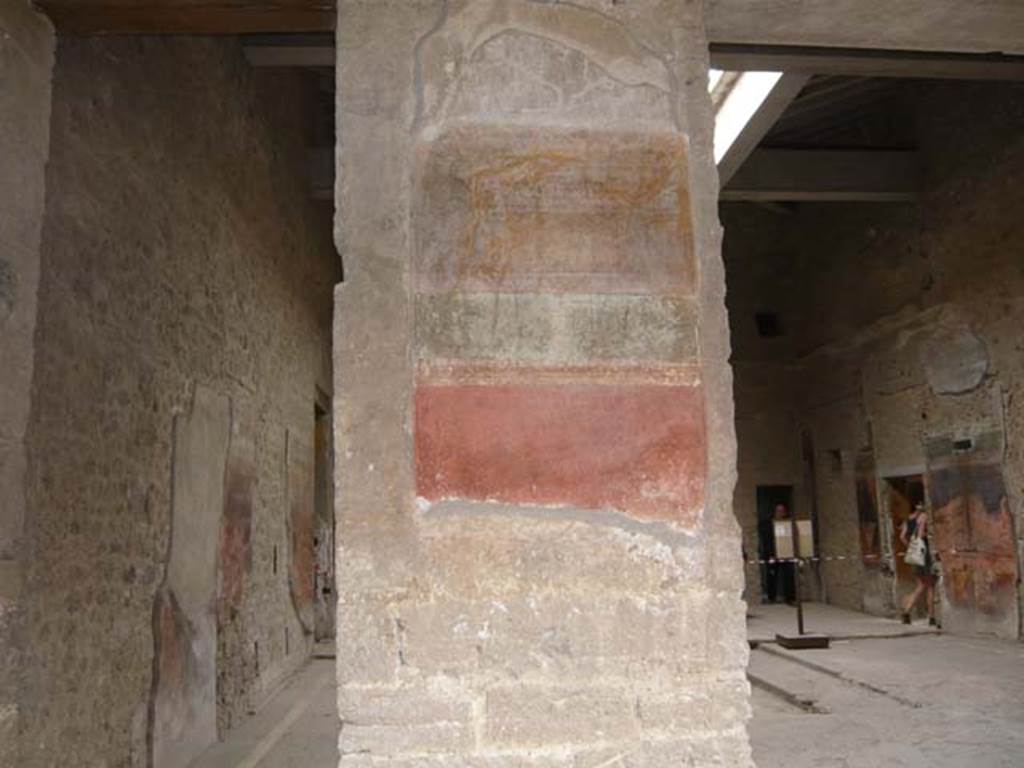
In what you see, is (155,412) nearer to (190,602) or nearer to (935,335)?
(190,602)

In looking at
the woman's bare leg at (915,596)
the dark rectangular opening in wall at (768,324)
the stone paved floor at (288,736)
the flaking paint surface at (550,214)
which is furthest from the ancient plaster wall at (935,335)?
the flaking paint surface at (550,214)

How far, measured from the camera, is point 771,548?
14703mm

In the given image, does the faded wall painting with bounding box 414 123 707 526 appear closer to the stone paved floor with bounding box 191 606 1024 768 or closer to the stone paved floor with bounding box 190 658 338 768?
the stone paved floor with bounding box 191 606 1024 768

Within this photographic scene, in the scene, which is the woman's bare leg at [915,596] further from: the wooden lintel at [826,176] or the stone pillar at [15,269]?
the stone pillar at [15,269]

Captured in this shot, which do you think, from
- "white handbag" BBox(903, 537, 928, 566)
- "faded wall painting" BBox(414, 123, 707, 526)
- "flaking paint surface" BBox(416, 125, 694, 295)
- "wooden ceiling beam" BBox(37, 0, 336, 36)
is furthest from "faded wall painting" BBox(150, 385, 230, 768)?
"white handbag" BBox(903, 537, 928, 566)

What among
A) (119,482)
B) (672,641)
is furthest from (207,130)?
(672,641)

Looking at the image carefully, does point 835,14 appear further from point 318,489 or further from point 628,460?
point 318,489

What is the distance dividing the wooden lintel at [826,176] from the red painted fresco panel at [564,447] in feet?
21.8

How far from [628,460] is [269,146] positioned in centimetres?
603

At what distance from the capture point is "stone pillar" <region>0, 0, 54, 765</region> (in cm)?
289

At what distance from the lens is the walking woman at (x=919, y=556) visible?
33.4ft

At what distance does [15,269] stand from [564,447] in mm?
1948

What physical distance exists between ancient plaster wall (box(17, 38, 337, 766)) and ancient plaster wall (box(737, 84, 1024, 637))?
22.6 ft

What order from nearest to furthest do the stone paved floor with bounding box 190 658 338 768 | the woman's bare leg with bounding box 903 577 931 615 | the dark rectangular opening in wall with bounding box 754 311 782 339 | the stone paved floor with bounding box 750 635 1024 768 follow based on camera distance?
1. the stone paved floor with bounding box 750 635 1024 768
2. the stone paved floor with bounding box 190 658 338 768
3. the woman's bare leg with bounding box 903 577 931 615
4. the dark rectangular opening in wall with bounding box 754 311 782 339
